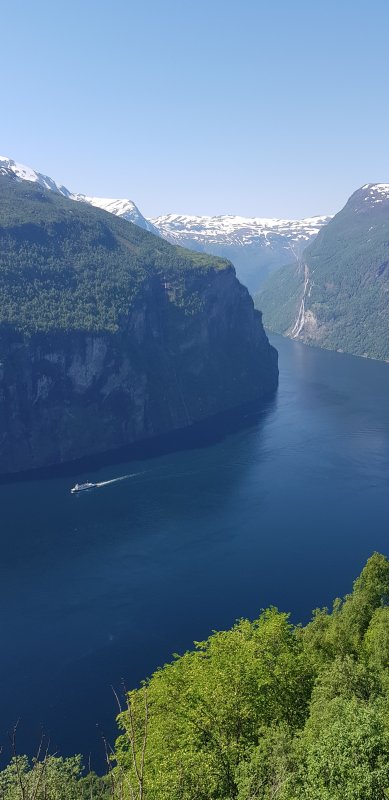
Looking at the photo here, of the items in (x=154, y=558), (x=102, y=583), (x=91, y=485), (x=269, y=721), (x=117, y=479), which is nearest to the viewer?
(x=269, y=721)

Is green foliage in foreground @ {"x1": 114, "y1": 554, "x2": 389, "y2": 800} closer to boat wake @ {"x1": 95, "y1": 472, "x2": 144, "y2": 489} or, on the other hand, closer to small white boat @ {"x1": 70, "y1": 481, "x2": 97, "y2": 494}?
small white boat @ {"x1": 70, "y1": 481, "x2": 97, "y2": 494}

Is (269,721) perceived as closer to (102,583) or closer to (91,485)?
(102,583)

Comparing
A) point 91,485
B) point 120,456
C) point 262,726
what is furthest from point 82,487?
point 262,726

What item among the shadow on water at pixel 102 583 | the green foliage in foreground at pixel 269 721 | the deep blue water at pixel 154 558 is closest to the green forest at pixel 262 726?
the green foliage in foreground at pixel 269 721

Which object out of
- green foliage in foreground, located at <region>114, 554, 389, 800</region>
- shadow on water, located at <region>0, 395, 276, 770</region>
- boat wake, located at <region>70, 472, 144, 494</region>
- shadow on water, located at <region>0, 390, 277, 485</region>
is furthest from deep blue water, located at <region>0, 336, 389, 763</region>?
green foliage in foreground, located at <region>114, 554, 389, 800</region>

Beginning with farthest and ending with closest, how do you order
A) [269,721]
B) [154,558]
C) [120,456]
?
[120,456] → [154,558] → [269,721]

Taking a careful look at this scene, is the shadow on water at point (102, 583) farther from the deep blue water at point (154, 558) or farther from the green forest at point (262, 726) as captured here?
the green forest at point (262, 726)

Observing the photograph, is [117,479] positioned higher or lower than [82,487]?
higher

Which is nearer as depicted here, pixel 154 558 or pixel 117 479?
pixel 154 558
